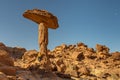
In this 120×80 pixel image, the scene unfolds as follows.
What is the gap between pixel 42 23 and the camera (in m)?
24.3

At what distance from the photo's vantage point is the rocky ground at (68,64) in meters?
17.0

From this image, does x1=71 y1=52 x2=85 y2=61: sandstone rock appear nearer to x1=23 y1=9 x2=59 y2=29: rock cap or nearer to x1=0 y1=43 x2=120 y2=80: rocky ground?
x1=0 y1=43 x2=120 y2=80: rocky ground

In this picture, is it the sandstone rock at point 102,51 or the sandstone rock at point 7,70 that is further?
the sandstone rock at point 102,51

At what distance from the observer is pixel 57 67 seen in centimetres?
2720

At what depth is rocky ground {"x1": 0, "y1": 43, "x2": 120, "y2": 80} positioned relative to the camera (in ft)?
55.8

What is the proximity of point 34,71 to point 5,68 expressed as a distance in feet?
23.3

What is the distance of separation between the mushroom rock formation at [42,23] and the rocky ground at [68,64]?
154 cm

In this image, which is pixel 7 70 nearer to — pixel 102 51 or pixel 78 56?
pixel 78 56

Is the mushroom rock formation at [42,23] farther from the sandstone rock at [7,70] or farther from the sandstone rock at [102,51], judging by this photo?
the sandstone rock at [102,51]

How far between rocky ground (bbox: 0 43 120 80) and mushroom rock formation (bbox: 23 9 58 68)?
5.05ft

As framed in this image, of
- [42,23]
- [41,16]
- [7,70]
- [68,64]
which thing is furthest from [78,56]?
[7,70]

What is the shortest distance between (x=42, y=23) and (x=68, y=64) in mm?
8031

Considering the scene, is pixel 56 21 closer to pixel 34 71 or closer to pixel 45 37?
pixel 45 37

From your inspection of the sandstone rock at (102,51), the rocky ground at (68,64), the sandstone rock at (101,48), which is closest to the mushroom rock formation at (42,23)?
the rocky ground at (68,64)
